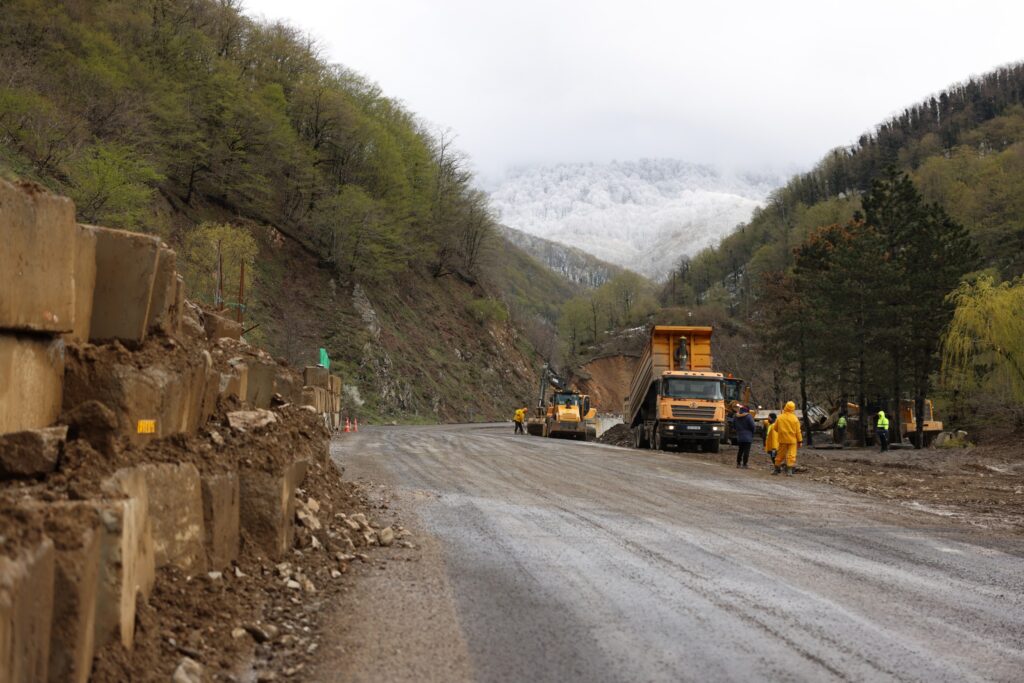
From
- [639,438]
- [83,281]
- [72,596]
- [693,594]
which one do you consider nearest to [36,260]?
[83,281]

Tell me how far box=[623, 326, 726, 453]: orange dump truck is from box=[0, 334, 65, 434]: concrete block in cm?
2660

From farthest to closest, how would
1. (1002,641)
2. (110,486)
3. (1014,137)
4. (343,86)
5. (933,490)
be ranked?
(1014,137)
(343,86)
(933,490)
(1002,641)
(110,486)

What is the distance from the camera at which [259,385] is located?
10430 mm

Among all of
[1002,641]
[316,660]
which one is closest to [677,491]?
[1002,641]

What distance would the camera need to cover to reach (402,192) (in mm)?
70750

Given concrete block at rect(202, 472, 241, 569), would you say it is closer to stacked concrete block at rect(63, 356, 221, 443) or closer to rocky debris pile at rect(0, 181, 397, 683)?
rocky debris pile at rect(0, 181, 397, 683)

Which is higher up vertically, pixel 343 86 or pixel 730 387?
pixel 343 86

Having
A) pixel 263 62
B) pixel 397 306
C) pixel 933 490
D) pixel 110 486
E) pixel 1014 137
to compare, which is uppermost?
pixel 1014 137

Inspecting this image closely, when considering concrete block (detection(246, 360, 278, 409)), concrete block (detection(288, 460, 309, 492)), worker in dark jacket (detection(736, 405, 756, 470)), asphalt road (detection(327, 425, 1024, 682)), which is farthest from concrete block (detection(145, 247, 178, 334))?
worker in dark jacket (detection(736, 405, 756, 470))

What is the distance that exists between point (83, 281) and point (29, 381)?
1.01 meters

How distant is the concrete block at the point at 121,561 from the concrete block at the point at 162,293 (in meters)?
2.20

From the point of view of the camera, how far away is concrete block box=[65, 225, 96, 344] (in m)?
5.64

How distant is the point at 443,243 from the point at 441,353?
16.3 metres

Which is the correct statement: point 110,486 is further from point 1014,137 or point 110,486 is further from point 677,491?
point 1014,137
